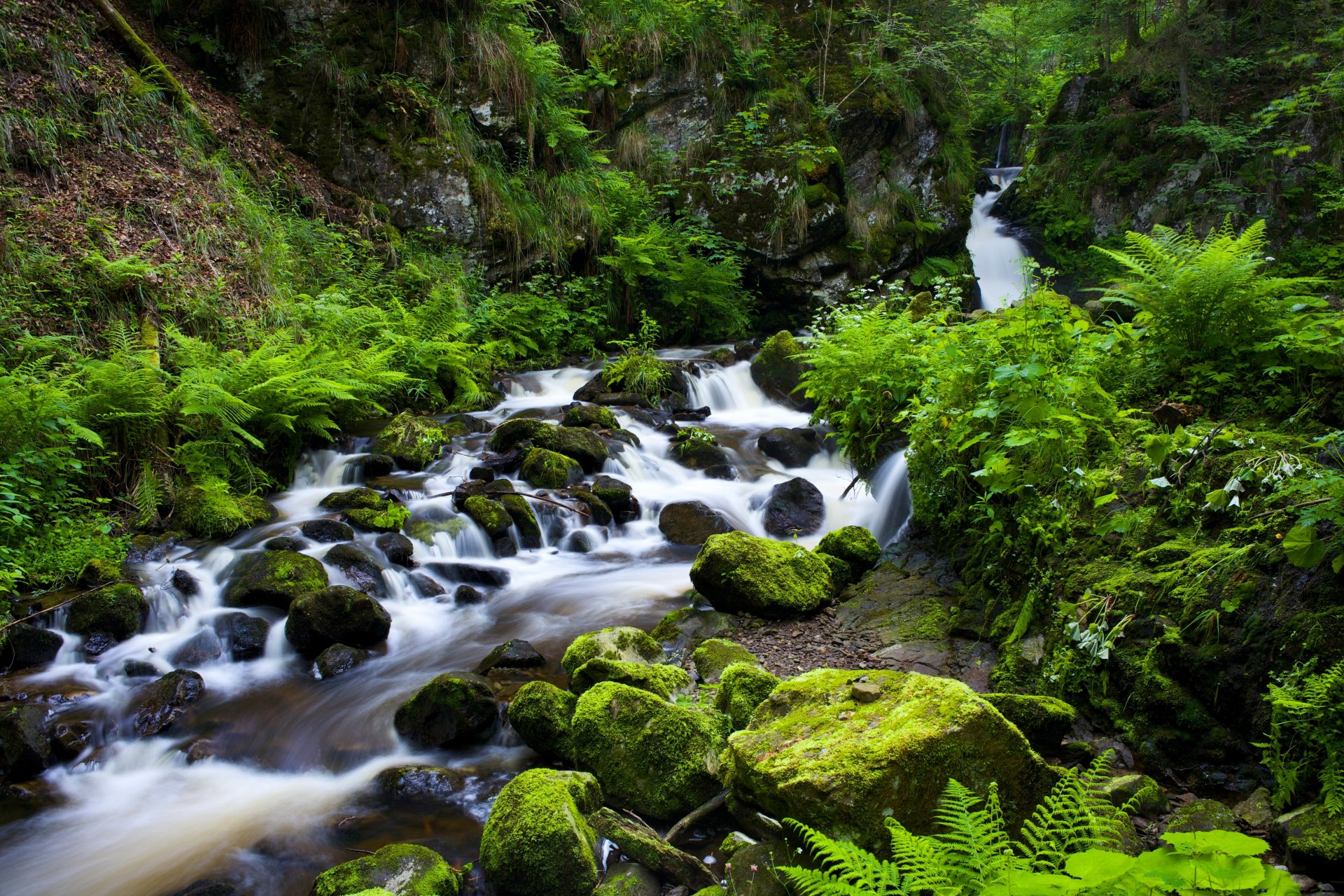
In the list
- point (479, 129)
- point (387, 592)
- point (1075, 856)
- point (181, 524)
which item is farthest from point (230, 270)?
point (1075, 856)

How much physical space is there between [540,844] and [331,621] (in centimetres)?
319

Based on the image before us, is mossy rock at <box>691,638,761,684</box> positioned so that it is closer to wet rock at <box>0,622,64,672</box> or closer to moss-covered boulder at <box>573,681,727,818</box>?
moss-covered boulder at <box>573,681,727,818</box>

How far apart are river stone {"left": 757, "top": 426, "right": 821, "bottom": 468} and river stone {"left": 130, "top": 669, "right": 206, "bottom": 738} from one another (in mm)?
6621

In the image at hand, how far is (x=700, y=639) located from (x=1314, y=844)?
350cm

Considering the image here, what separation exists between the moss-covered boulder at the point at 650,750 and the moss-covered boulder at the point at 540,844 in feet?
0.92

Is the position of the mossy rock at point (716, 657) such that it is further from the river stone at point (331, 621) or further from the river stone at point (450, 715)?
the river stone at point (331, 621)

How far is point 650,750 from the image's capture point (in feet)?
11.6

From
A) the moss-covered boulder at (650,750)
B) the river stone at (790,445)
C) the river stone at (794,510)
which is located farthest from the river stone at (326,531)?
the river stone at (790,445)

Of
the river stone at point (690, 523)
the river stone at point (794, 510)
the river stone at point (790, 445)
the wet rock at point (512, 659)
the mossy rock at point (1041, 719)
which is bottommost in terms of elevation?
the wet rock at point (512, 659)

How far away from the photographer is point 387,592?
20.8ft

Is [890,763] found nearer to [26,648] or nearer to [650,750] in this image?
[650,750]

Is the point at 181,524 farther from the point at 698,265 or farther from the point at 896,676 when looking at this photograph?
the point at 698,265

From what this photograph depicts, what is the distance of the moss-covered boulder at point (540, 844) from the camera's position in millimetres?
3023

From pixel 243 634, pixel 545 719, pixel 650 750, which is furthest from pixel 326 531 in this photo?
pixel 650 750
